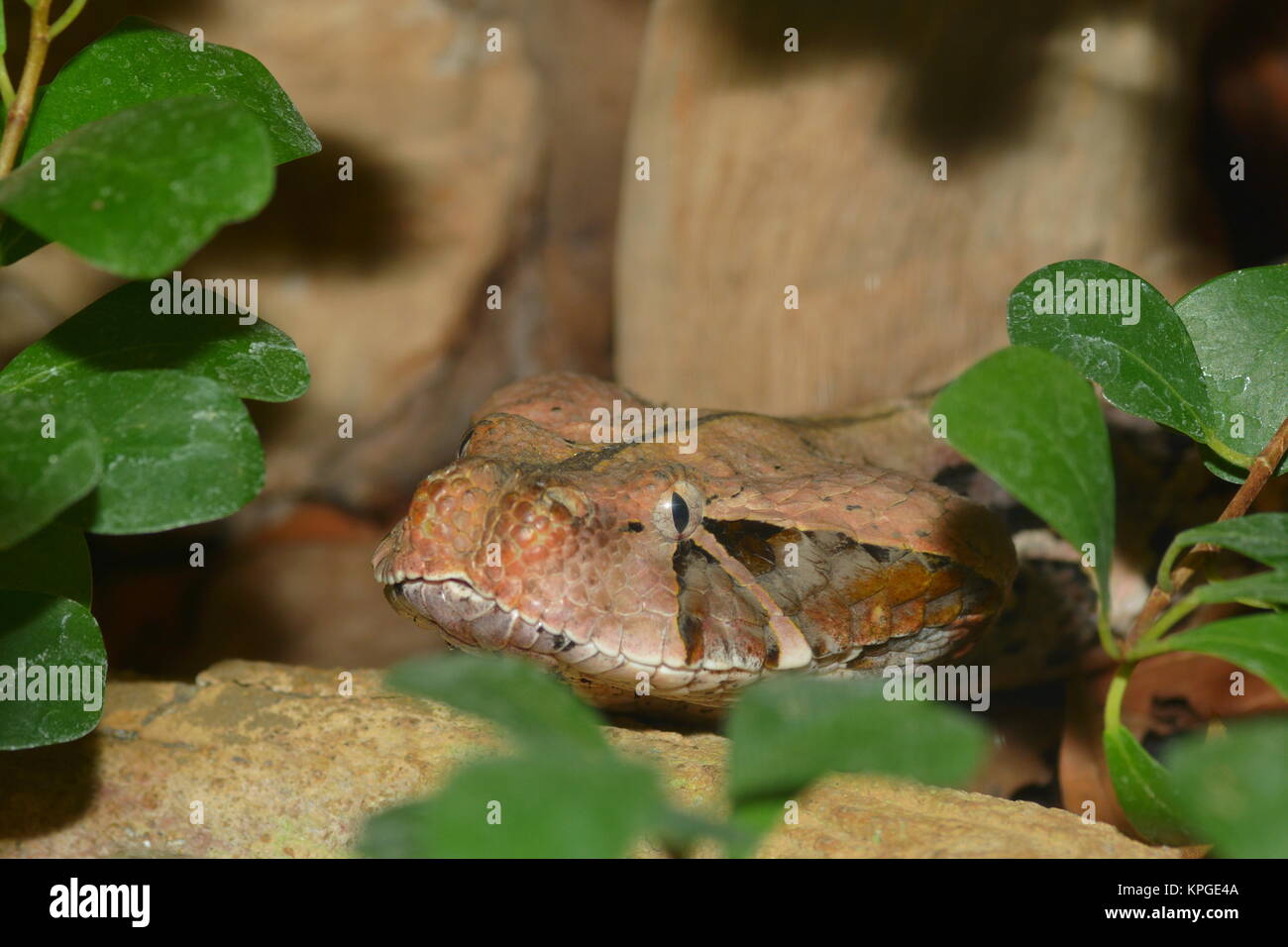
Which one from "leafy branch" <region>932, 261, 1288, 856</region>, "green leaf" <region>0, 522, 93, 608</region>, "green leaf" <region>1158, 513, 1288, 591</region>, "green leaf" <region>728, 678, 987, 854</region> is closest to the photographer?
"green leaf" <region>728, 678, 987, 854</region>

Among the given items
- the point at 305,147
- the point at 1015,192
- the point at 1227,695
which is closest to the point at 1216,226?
the point at 1015,192

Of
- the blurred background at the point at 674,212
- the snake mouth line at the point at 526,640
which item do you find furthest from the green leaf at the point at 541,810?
the blurred background at the point at 674,212

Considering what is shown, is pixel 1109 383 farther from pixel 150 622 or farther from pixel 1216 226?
pixel 150 622

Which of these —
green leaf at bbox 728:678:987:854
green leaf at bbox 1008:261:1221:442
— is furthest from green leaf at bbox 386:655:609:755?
green leaf at bbox 1008:261:1221:442

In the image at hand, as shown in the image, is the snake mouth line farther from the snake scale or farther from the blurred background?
the blurred background

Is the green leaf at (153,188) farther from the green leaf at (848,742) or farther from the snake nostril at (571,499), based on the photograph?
Answer: the snake nostril at (571,499)
